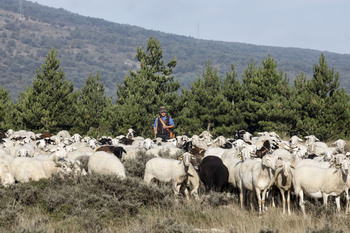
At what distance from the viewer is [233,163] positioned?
1153 cm

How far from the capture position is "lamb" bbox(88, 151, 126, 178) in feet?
38.6

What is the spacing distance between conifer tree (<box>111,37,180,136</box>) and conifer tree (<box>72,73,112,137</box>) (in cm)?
206

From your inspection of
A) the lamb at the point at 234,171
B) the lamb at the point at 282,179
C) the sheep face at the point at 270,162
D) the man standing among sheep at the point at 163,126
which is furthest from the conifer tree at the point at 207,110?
the sheep face at the point at 270,162

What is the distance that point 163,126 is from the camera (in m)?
18.2

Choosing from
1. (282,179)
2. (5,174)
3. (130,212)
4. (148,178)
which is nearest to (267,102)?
(148,178)

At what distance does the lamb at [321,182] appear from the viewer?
9.03 m

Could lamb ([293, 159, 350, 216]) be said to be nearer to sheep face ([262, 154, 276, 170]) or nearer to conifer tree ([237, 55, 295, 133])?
sheep face ([262, 154, 276, 170])

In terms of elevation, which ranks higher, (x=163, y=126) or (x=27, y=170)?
(x=163, y=126)

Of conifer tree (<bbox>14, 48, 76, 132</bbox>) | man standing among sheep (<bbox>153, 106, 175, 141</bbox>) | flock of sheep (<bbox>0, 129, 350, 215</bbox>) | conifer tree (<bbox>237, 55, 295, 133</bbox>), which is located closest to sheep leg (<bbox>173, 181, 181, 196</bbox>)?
flock of sheep (<bbox>0, 129, 350, 215</bbox>)

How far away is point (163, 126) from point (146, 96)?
14.6 m

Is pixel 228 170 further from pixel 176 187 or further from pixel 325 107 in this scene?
pixel 325 107

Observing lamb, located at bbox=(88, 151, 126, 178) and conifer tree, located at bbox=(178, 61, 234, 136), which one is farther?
conifer tree, located at bbox=(178, 61, 234, 136)

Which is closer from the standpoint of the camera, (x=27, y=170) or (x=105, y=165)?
(x=27, y=170)

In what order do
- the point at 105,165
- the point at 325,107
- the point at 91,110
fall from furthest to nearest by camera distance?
the point at 91,110, the point at 325,107, the point at 105,165
